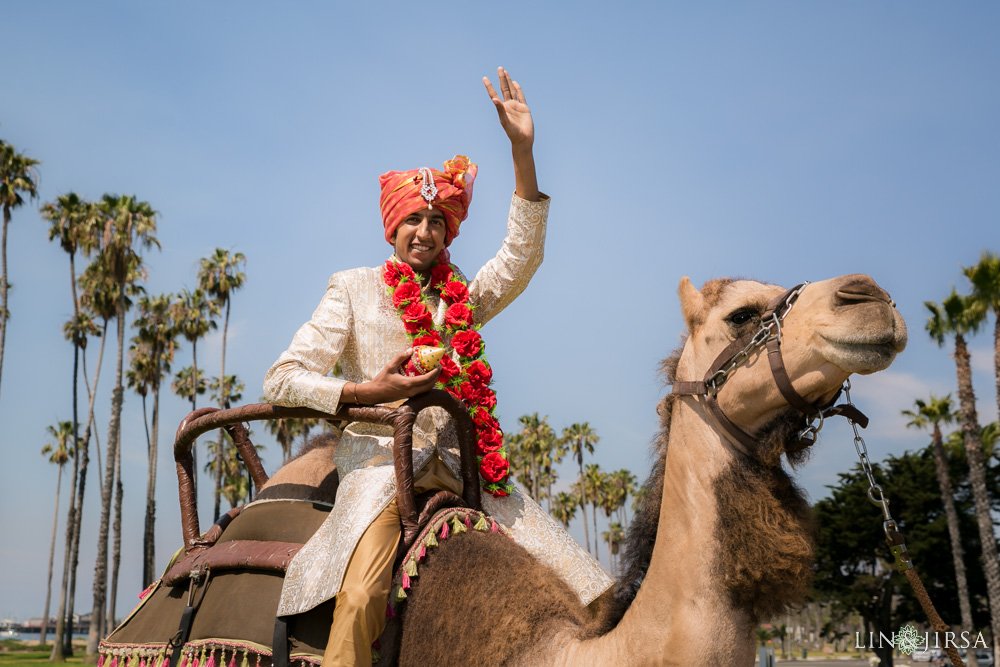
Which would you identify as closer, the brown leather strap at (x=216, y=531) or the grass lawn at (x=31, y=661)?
the brown leather strap at (x=216, y=531)

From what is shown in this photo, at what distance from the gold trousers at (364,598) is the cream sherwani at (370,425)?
5 cm

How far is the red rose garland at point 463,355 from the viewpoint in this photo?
4133mm

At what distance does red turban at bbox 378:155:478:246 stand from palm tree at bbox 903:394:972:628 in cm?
3980

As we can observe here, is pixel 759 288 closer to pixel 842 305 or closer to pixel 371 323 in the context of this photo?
pixel 842 305

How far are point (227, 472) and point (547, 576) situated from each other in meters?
52.1

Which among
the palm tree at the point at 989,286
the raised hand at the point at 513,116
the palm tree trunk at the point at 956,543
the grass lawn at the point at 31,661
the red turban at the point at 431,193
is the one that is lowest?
the grass lawn at the point at 31,661

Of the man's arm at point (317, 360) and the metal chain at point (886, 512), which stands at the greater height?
the man's arm at point (317, 360)

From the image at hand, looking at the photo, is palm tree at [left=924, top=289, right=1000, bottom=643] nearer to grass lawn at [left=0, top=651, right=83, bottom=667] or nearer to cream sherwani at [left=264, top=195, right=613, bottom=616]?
cream sherwani at [left=264, top=195, right=613, bottom=616]

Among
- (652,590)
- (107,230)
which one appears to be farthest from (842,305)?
(107,230)

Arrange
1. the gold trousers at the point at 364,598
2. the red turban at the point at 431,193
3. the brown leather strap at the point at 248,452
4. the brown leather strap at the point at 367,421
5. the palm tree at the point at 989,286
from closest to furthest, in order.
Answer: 1. the gold trousers at the point at 364,598
2. the brown leather strap at the point at 367,421
3. the red turban at the point at 431,193
4. the brown leather strap at the point at 248,452
5. the palm tree at the point at 989,286

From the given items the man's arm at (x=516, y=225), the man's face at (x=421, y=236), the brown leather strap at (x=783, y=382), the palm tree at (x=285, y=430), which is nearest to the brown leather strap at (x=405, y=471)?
the man's face at (x=421, y=236)

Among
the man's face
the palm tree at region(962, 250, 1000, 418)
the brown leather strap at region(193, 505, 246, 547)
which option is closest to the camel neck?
the man's face

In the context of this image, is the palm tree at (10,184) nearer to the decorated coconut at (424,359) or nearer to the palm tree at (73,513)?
the palm tree at (73,513)

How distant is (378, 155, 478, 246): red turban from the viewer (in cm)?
427
